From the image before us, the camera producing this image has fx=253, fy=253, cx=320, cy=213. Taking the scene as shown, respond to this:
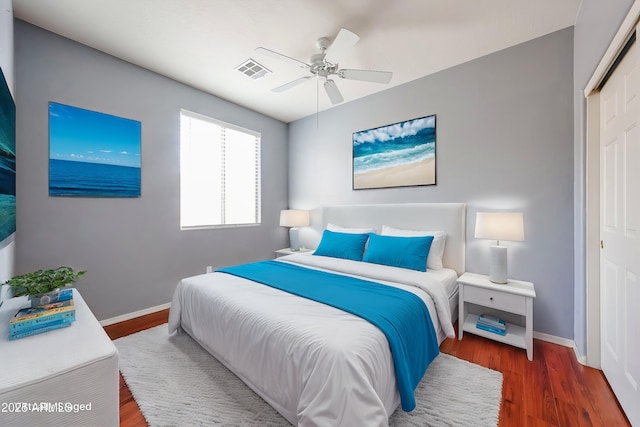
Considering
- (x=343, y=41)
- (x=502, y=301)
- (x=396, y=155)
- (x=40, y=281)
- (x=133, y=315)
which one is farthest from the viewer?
(x=396, y=155)

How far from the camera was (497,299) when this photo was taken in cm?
220

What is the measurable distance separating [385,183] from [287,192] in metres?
1.97

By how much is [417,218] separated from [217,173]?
283 centimetres

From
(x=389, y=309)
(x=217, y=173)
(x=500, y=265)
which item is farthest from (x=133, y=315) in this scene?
(x=500, y=265)

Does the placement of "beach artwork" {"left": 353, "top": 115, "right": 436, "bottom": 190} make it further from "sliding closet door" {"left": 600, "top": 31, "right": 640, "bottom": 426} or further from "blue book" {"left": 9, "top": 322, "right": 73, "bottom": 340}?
"blue book" {"left": 9, "top": 322, "right": 73, "bottom": 340}

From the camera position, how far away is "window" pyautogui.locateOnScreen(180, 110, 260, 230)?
3350mm

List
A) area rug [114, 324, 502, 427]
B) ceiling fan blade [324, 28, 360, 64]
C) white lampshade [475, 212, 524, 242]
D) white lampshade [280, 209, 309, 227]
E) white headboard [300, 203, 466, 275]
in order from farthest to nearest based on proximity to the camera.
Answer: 1. white lampshade [280, 209, 309, 227]
2. white headboard [300, 203, 466, 275]
3. white lampshade [475, 212, 524, 242]
4. ceiling fan blade [324, 28, 360, 64]
5. area rug [114, 324, 502, 427]

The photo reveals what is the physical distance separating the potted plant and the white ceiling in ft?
6.82

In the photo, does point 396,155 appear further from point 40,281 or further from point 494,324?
point 40,281

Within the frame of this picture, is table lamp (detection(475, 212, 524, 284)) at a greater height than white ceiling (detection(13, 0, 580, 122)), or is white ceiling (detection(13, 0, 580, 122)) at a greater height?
white ceiling (detection(13, 0, 580, 122))

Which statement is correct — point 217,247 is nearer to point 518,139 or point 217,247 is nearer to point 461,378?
point 461,378

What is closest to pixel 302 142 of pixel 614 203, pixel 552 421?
pixel 614 203

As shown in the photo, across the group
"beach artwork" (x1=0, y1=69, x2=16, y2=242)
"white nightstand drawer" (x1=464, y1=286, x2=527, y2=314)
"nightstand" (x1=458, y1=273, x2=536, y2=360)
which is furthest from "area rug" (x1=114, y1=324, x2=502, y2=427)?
"beach artwork" (x1=0, y1=69, x2=16, y2=242)

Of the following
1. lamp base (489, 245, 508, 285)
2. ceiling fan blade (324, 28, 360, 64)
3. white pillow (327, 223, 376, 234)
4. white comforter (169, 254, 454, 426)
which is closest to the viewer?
white comforter (169, 254, 454, 426)
